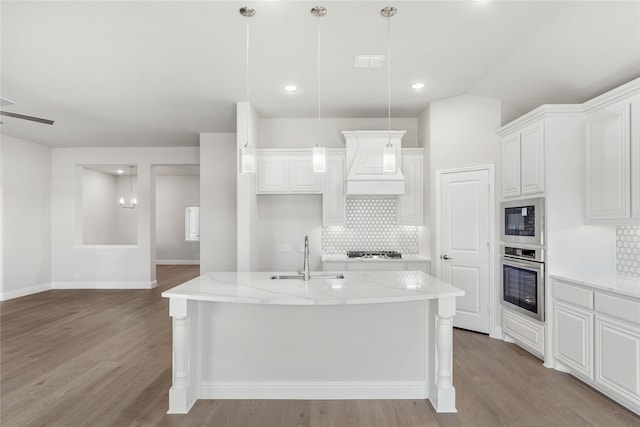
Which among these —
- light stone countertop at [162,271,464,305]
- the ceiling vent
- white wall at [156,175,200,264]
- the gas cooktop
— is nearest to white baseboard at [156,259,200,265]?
white wall at [156,175,200,264]

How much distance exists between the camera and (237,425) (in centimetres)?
229

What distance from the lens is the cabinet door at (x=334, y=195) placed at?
4.82 metres

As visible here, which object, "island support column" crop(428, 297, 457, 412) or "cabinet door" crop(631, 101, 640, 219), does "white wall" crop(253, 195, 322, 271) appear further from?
"cabinet door" crop(631, 101, 640, 219)

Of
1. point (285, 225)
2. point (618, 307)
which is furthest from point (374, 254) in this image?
point (618, 307)

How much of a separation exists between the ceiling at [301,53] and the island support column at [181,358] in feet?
7.03

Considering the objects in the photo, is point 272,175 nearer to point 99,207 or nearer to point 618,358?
point 618,358

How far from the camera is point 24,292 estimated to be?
6293mm

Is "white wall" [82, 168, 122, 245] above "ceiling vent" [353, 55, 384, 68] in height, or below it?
below

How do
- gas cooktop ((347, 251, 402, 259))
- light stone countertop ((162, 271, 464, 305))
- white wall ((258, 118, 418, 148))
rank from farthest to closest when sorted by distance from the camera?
1. white wall ((258, 118, 418, 148))
2. gas cooktop ((347, 251, 402, 259))
3. light stone countertop ((162, 271, 464, 305))

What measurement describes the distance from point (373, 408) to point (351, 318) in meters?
0.63

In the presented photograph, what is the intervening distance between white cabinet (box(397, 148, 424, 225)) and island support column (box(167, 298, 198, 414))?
3220 mm

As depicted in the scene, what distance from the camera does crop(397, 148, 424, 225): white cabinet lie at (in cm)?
478

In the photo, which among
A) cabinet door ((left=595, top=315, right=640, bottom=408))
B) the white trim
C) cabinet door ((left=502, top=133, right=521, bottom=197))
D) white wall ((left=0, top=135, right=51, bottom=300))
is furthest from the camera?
the white trim

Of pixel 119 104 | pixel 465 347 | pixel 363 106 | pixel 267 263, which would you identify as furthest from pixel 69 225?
pixel 465 347
